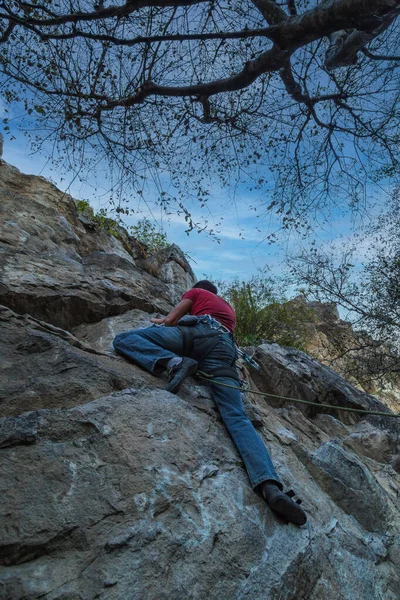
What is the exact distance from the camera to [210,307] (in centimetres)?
500

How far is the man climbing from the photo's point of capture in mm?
3990

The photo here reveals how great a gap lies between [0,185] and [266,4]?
558cm

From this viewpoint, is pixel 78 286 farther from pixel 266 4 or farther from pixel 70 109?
pixel 266 4

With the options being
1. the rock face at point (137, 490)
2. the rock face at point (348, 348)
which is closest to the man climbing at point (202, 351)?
the rock face at point (137, 490)

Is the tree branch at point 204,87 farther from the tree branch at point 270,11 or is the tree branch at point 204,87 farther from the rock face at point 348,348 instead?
the rock face at point 348,348

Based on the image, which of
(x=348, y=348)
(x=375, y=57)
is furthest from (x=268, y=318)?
(x=375, y=57)

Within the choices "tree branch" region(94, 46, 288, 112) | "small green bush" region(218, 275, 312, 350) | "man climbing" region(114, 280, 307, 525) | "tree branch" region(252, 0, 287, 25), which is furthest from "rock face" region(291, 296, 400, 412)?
"tree branch" region(252, 0, 287, 25)

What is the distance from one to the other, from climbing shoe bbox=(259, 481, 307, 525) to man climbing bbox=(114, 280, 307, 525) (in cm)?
23

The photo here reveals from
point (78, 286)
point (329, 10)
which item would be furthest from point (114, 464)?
point (329, 10)

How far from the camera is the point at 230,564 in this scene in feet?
9.30

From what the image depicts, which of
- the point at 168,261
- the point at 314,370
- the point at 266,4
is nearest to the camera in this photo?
the point at 266,4

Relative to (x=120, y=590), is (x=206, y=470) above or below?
above

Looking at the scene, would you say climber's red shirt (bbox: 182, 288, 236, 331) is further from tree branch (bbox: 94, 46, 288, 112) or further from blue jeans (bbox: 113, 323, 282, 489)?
tree branch (bbox: 94, 46, 288, 112)

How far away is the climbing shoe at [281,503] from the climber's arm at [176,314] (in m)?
2.16
